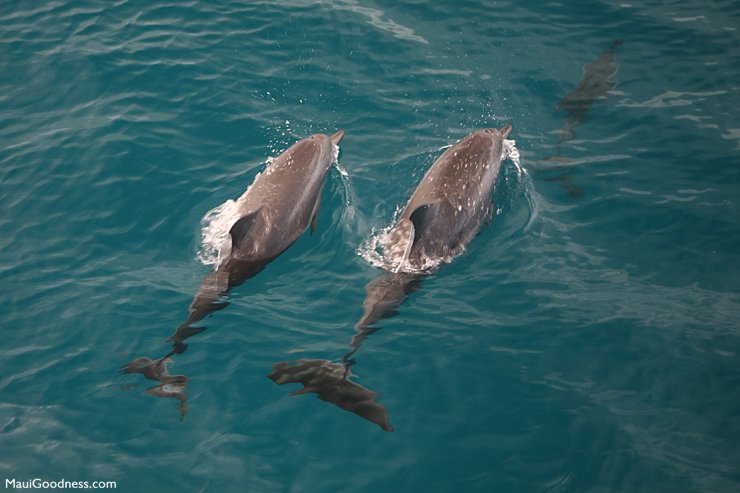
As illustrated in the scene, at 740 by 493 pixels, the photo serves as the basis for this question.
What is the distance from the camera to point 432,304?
9391 mm

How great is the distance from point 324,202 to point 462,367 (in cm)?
393

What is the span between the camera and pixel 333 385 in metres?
8.19

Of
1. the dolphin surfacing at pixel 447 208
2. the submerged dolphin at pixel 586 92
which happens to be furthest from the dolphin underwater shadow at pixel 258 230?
the submerged dolphin at pixel 586 92

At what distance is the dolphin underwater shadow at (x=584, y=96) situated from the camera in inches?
493

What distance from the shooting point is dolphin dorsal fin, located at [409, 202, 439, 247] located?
30.5ft

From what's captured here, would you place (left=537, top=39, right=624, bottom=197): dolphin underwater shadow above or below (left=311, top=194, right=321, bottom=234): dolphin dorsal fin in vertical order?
above

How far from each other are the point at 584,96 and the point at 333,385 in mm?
8581

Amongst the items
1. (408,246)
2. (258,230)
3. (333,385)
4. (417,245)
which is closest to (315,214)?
(258,230)

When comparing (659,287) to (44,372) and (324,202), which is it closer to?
(324,202)

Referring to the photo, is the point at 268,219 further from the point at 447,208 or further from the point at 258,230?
the point at 447,208

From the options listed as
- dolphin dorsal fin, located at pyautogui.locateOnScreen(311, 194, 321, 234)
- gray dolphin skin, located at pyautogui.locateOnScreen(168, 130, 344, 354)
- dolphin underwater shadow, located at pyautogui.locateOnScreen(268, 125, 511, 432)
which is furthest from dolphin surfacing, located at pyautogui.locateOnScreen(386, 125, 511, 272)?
gray dolphin skin, located at pyautogui.locateOnScreen(168, 130, 344, 354)

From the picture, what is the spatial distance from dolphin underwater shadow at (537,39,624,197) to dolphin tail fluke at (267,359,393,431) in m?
5.81

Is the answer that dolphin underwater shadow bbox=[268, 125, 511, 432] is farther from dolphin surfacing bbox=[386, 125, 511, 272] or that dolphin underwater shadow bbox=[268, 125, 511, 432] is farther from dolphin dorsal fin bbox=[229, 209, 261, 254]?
dolphin dorsal fin bbox=[229, 209, 261, 254]

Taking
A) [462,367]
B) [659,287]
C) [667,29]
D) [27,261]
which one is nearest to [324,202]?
[462,367]
